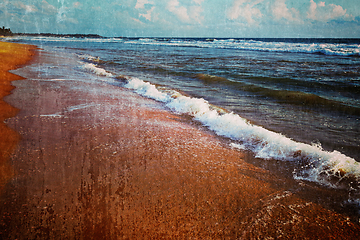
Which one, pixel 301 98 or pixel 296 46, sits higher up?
pixel 296 46

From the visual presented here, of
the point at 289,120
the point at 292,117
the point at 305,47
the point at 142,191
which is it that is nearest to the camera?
the point at 142,191

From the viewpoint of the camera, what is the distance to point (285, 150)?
357cm

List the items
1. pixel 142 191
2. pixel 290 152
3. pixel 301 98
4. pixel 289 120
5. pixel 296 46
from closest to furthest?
pixel 142 191 → pixel 290 152 → pixel 289 120 → pixel 301 98 → pixel 296 46

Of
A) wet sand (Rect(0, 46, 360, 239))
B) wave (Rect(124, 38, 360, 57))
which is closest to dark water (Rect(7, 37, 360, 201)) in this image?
wet sand (Rect(0, 46, 360, 239))

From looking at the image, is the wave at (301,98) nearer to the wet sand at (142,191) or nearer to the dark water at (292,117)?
the dark water at (292,117)

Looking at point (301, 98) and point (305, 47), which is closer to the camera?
point (301, 98)

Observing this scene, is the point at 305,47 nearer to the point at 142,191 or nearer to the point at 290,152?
the point at 290,152

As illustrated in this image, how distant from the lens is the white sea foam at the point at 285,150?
2967 mm

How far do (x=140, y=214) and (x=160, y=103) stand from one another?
4.89 metres

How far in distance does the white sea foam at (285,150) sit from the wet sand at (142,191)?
418 mm

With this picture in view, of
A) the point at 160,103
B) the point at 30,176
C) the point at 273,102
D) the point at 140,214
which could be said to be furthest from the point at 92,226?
the point at 273,102

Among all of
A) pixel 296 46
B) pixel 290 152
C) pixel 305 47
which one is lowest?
pixel 290 152

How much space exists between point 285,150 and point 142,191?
246 centimetres

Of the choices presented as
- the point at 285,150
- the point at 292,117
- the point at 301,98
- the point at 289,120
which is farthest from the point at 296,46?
the point at 285,150
